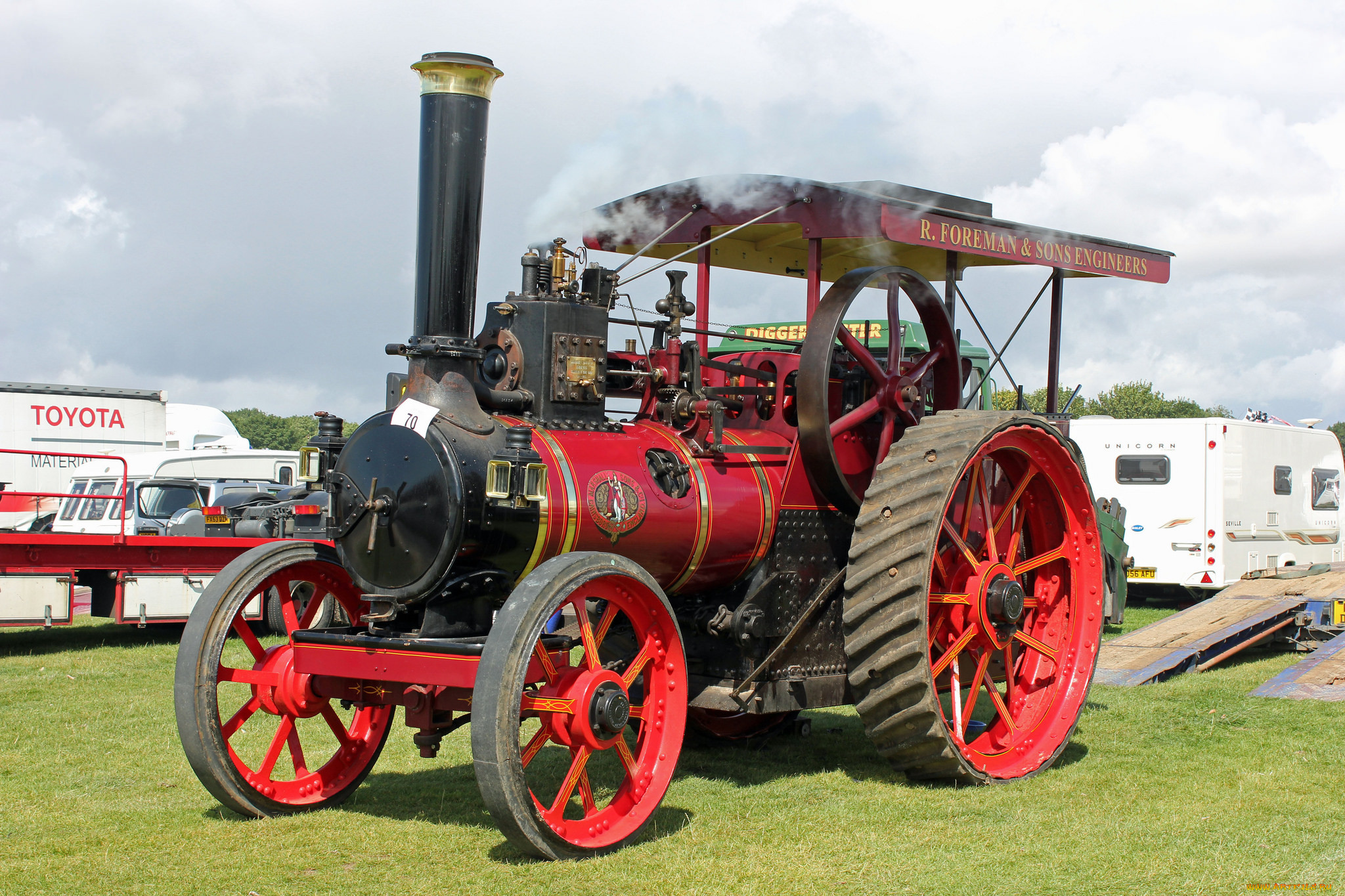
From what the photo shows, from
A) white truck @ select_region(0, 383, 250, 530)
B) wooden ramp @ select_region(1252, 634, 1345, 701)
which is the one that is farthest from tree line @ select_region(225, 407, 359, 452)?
wooden ramp @ select_region(1252, 634, 1345, 701)

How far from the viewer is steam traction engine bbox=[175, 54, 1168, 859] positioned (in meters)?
4.69

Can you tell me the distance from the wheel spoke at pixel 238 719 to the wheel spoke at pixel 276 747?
0.43ft

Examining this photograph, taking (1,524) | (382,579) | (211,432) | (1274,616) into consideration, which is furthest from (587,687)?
(211,432)

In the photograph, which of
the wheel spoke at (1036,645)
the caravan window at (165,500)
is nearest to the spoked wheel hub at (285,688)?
the wheel spoke at (1036,645)

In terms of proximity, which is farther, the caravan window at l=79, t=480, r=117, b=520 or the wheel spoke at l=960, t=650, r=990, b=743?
the caravan window at l=79, t=480, r=117, b=520

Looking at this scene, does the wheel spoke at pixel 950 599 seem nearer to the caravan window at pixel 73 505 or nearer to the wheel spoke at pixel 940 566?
the wheel spoke at pixel 940 566

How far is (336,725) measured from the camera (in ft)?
17.7

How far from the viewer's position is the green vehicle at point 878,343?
301 inches

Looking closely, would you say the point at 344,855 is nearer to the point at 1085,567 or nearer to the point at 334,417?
the point at 334,417

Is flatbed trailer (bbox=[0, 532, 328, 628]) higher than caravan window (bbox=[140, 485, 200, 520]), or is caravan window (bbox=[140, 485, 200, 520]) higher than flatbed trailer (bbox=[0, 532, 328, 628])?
caravan window (bbox=[140, 485, 200, 520])

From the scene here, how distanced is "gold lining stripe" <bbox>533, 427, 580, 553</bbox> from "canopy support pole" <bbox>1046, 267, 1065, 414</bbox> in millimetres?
3324

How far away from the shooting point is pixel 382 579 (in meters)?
4.89

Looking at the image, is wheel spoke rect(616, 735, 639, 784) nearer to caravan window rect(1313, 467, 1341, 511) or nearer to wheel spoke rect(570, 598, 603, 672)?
wheel spoke rect(570, 598, 603, 672)

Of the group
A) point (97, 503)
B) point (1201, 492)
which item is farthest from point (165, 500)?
point (1201, 492)
